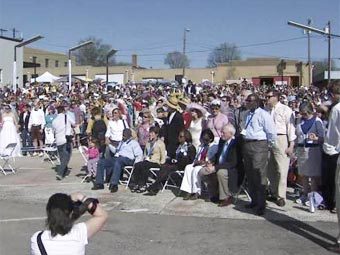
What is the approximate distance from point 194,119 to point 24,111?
9.05 m

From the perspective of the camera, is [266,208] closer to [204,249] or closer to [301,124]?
[301,124]

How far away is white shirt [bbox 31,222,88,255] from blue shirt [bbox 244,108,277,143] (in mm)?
5174

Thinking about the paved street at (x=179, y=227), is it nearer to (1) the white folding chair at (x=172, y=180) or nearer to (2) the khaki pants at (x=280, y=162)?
(1) the white folding chair at (x=172, y=180)

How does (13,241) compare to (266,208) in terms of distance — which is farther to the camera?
(266,208)

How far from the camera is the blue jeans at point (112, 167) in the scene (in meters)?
10.9

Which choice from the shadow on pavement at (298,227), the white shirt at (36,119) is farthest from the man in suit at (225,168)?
the white shirt at (36,119)

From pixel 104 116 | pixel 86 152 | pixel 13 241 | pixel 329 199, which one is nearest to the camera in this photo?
pixel 13 241

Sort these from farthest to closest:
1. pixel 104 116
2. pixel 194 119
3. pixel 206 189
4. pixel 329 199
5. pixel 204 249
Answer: pixel 104 116
pixel 194 119
pixel 206 189
pixel 329 199
pixel 204 249

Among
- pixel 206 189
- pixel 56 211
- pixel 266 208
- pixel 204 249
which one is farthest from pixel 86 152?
pixel 56 211

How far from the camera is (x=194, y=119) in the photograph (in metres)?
11.5

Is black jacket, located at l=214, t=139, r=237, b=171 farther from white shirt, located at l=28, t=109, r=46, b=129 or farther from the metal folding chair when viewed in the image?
white shirt, located at l=28, t=109, r=46, b=129

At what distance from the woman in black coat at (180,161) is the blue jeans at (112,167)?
0.76m

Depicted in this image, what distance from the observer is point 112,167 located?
11.3m

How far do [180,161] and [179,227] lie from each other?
287 centimetres
